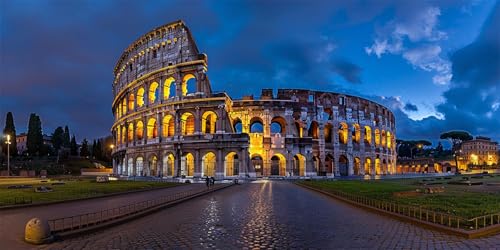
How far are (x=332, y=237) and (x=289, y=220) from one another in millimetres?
3404

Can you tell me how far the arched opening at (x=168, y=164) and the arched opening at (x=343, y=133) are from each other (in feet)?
97.4

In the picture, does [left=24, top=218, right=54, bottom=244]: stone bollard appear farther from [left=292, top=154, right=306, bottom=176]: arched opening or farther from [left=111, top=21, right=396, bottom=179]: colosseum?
[left=292, top=154, right=306, bottom=176]: arched opening

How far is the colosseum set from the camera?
52.5m

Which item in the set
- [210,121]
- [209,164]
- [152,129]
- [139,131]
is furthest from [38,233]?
[139,131]

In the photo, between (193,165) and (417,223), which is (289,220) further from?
(193,165)

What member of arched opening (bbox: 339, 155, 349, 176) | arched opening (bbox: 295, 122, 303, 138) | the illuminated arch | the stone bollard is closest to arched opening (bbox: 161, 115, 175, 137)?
the illuminated arch

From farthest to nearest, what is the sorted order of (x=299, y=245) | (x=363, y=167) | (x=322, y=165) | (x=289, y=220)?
(x=363, y=167), (x=322, y=165), (x=289, y=220), (x=299, y=245)

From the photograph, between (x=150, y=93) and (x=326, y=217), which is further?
(x=150, y=93)

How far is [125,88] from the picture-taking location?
2594 inches

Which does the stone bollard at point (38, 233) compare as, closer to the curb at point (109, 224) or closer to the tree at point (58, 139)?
the curb at point (109, 224)

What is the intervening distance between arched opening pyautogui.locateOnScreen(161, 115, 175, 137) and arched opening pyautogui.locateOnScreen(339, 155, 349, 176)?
30.5 meters

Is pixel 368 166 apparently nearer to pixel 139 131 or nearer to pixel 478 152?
pixel 139 131

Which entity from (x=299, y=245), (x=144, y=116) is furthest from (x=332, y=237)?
(x=144, y=116)

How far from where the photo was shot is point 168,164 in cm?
5719
